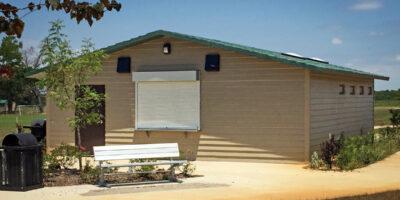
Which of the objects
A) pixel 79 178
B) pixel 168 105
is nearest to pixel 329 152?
pixel 168 105

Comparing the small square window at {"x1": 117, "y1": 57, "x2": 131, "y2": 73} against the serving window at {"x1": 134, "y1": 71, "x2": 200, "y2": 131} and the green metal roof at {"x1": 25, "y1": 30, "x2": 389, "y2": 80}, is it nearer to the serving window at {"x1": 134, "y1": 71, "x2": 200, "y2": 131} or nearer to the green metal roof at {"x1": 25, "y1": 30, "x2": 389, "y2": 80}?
the green metal roof at {"x1": 25, "y1": 30, "x2": 389, "y2": 80}

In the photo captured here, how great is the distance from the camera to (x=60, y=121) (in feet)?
60.4

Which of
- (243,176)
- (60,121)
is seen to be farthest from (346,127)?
(60,121)

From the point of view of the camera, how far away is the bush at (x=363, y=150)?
46.6 feet

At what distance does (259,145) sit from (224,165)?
3.90ft

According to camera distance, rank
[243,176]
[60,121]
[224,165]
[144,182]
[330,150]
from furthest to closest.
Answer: [60,121] → [224,165] → [330,150] → [243,176] → [144,182]

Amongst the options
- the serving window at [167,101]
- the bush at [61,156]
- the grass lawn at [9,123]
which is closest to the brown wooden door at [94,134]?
the serving window at [167,101]

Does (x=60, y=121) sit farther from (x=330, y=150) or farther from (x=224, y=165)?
(x=330, y=150)

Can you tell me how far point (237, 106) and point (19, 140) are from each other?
6671 millimetres

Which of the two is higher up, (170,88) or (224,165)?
(170,88)

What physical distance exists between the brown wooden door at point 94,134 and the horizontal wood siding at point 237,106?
2.53ft

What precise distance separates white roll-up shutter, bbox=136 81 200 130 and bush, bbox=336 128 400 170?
4.02m

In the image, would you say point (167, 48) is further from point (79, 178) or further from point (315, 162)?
point (79, 178)

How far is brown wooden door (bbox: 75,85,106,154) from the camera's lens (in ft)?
58.1
